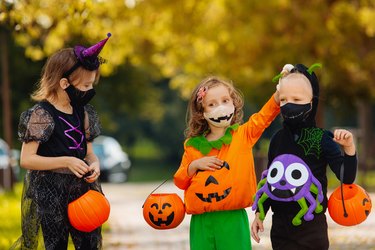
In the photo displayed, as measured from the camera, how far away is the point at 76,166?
589 centimetres

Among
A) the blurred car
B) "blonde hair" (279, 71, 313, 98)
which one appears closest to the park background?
the blurred car

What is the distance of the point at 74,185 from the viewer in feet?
20.1

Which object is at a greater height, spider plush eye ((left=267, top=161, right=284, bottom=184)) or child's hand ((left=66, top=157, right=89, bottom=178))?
child's hand ((left=66, top=157, right=89, bottom=178))

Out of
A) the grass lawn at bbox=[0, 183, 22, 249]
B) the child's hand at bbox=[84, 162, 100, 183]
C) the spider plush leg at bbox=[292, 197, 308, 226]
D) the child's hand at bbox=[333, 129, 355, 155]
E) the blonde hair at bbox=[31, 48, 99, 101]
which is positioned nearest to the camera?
the child's hand at bbox=[333, 129, 355, 155]

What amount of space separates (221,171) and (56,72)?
1.21 metres

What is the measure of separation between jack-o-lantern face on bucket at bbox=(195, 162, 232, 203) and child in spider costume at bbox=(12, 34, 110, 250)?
687 mm

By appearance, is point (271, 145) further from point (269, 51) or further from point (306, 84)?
point (269, 51)

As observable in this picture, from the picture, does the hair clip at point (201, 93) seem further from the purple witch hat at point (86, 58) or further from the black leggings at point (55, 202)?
the black leggings at point (55, 202)

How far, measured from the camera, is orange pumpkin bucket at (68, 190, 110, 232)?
5938 millimetres

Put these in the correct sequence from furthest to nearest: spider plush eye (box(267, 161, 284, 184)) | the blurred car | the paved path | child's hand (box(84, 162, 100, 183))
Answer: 1. the blurred car
2. the paved path
3. child's hand (box(84, 162, 100, 183))
4. spider plush eye (box(267, 161, 284, 184))

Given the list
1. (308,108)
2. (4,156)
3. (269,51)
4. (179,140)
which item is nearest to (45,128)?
(308,108)

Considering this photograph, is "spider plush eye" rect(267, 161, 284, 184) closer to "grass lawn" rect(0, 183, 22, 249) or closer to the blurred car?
"grass lawn" rect(0, 183, 22, 249)

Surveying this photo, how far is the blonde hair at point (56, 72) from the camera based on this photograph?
6.12 meters

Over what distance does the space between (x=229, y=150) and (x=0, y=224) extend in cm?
728
